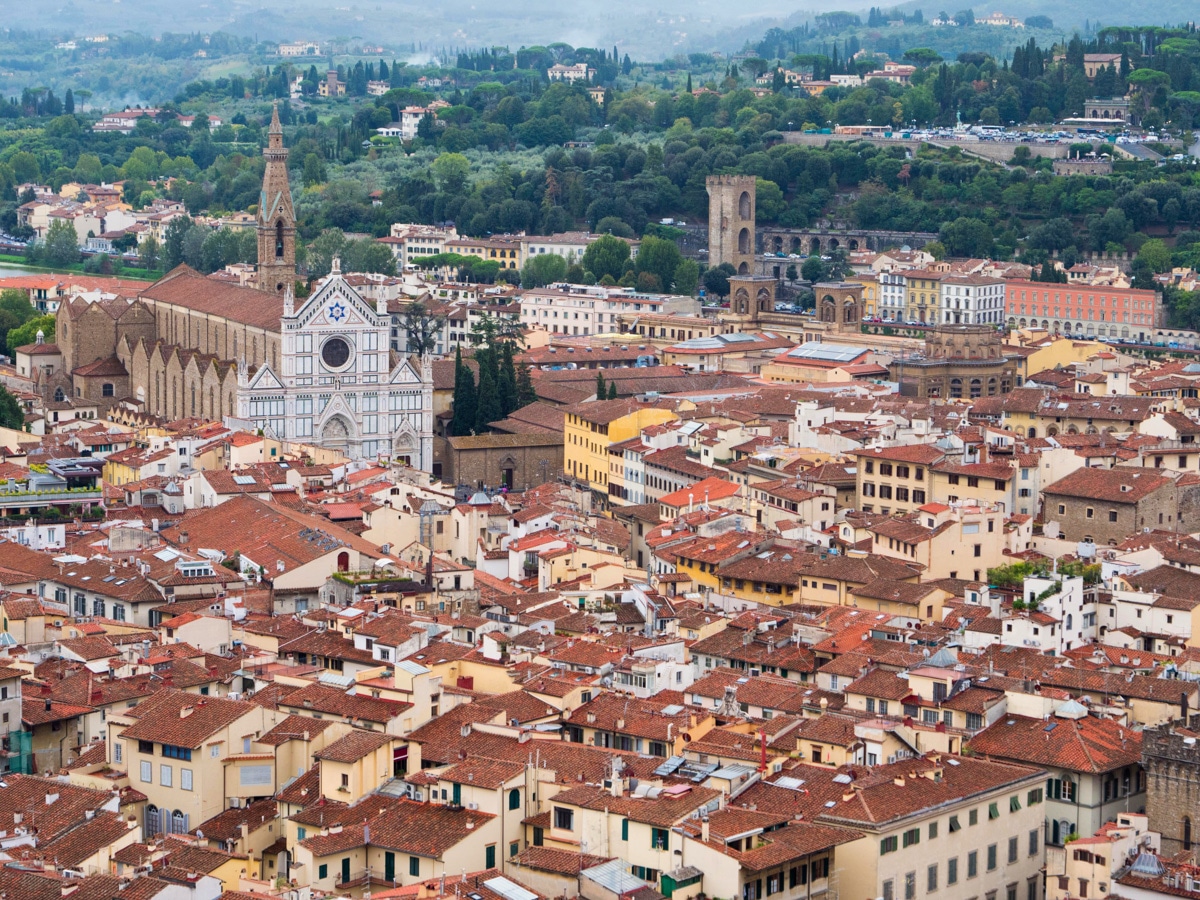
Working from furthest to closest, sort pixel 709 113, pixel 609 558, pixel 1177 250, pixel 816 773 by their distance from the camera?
pixel 709 113, pixel 1177 250, pixel 609 558, pixel 816 773

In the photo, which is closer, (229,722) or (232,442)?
(229,722)

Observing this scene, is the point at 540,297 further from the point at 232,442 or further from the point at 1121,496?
the point at 1121,496

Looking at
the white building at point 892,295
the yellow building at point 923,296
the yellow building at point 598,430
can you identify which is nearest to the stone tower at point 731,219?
the white building at point 892,295

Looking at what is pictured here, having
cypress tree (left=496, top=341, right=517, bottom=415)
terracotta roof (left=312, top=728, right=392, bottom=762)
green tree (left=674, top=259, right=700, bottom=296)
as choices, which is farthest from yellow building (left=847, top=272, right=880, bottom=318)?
terracotta roof (left=312, top=728, right=392, bottom=762)

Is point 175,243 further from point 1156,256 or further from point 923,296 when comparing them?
point 1156,256

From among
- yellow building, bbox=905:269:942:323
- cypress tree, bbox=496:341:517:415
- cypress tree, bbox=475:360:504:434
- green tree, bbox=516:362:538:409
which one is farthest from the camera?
yellow building, bbox=905:269:942:323

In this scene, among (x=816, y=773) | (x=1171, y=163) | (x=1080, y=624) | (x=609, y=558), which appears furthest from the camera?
(x=1171, y=163)

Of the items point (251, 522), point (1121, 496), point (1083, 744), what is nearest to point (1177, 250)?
point (1121, 496)

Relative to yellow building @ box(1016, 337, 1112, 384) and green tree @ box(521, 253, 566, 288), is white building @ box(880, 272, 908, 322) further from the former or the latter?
yellow building @ box(1016, 337, 1112, 384)
